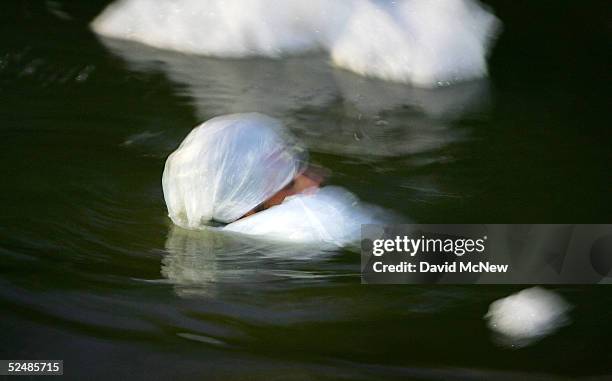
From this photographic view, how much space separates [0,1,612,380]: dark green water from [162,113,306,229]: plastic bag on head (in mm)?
97

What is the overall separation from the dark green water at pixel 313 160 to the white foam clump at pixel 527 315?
3cm

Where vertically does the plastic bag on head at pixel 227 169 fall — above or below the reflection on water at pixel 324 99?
below

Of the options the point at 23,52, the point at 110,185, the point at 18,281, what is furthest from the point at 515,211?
the point at 23,52

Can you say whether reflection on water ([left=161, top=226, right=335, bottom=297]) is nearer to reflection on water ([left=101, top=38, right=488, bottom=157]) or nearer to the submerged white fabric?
the submerged white fabric

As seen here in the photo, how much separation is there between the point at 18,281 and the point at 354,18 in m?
2.21

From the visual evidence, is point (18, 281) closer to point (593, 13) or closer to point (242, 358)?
point (242, 358)

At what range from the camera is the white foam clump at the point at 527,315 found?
2.28 m

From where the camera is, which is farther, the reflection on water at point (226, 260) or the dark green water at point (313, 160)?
the reflection on water at point (226, 260)

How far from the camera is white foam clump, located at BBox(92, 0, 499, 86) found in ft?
13.3

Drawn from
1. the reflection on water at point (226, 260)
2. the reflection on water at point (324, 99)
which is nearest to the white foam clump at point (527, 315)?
the reflection on water at point (226, 260)

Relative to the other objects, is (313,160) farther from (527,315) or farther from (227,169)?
(527,315)

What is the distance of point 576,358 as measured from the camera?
2.18 metres
